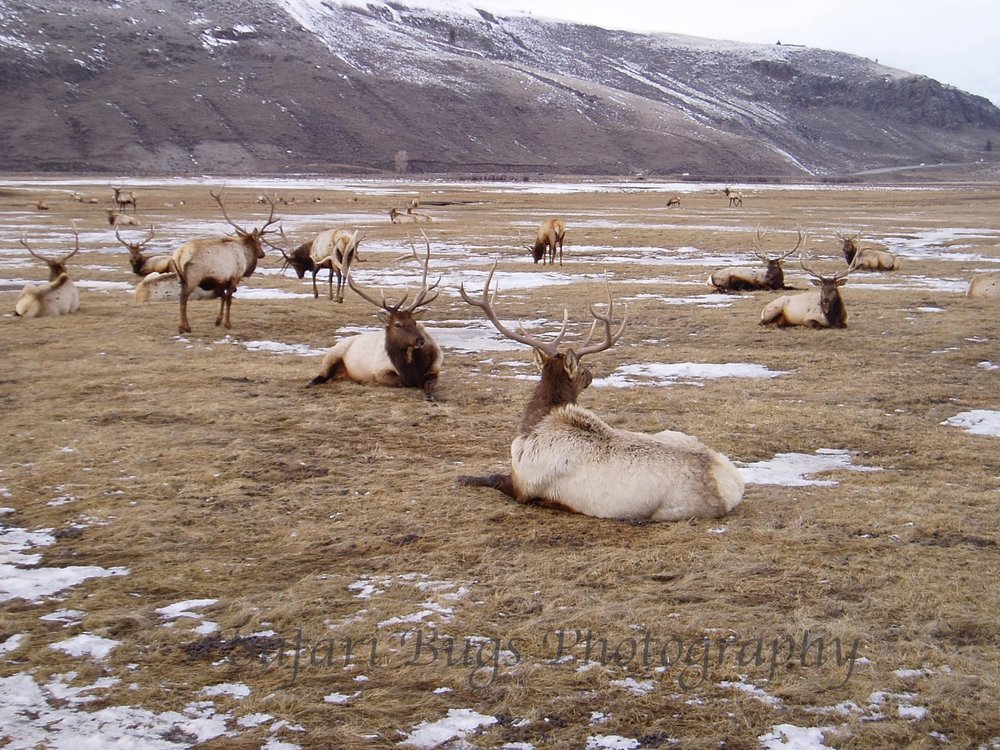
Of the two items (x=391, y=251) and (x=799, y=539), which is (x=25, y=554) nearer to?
(x=799, y=539)

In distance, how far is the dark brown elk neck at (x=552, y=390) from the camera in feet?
21.7

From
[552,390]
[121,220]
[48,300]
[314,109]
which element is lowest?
[552,390]

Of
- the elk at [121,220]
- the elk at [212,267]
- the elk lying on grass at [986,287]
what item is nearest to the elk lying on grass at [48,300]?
the elk at [212,267]

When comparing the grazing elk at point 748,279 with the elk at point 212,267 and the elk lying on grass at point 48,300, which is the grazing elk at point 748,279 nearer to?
the elk at point 212,267

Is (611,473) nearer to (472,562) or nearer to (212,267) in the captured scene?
(472,562)

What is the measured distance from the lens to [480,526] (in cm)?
567

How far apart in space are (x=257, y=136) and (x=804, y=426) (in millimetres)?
127521

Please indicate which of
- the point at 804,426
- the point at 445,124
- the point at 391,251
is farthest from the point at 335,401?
the point at 445,124

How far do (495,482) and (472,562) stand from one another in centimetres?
133

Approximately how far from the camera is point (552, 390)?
675cm

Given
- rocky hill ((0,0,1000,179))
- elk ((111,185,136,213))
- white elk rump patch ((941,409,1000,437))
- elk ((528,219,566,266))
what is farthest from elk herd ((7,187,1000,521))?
rocky hill ((0,0,1000,179))

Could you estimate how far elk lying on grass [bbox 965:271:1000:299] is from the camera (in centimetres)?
1580

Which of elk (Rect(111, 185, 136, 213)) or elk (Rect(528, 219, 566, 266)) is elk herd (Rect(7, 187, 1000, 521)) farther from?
elk (Rect(111, 185, 136, 213))

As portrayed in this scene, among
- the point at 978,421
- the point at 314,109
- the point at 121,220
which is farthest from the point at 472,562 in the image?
the point at 314,109
